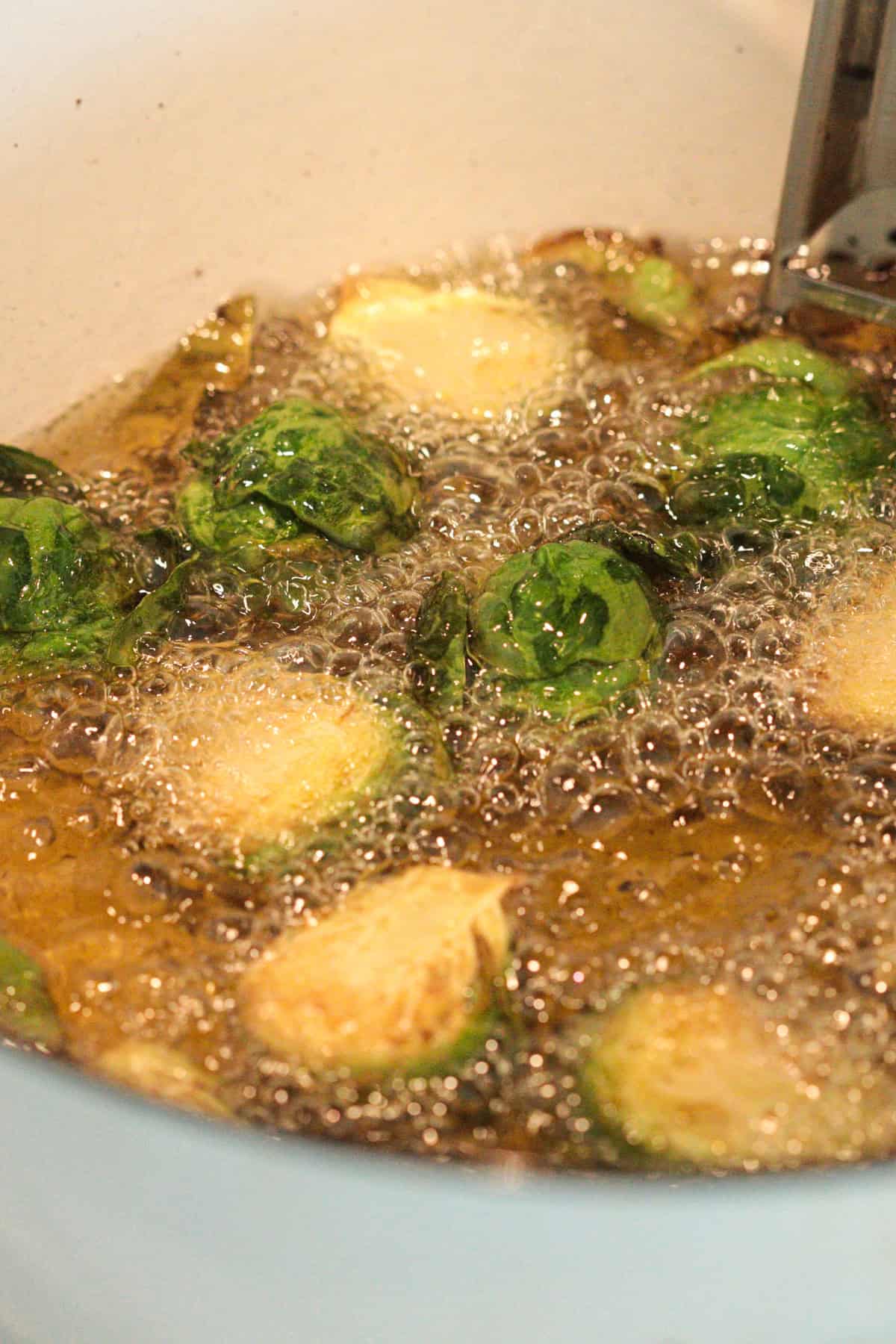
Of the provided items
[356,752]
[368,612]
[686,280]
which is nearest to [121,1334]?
[356,752]

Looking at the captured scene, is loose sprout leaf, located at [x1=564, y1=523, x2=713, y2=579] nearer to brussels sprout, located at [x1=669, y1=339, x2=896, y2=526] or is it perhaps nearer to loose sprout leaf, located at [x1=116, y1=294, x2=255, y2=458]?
brussels sprout, located at [x1=669, y1=339, x2=896, y2=526]

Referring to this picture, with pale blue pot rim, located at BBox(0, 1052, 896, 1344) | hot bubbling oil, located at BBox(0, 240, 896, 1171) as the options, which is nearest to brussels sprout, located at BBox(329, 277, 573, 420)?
hot bubbling oil, located at BBox(0, 240, 896, 1171)

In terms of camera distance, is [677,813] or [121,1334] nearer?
[121,1334]

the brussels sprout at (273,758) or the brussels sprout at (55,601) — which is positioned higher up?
the brussels sprout at (55,601)

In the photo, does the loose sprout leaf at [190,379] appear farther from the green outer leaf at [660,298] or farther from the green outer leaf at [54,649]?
the green outer leaf at [660,298]

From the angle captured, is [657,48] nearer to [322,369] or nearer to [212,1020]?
[322,369]

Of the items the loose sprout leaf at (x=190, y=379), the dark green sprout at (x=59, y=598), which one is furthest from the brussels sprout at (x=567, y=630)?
the loose sprout leaf at (x=190, y=379)
